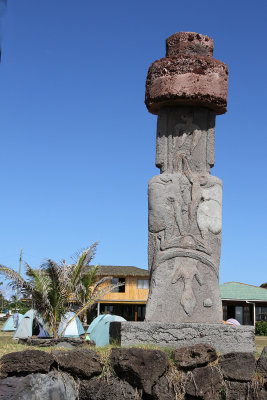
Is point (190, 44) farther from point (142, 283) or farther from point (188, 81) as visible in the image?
point (142, 283)

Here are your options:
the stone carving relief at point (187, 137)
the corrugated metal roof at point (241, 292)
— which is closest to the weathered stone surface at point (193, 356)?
the stone carving relief at point (187, 137)

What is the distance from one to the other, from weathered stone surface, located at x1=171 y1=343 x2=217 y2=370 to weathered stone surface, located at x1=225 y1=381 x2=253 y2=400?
358 mm

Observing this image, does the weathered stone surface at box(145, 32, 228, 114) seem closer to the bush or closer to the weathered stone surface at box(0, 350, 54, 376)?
the weathered stone surface at box(0, 350, 54, 376)

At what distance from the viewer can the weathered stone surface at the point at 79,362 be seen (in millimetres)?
5566

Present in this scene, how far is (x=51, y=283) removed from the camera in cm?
1600

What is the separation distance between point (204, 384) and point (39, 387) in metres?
1.85

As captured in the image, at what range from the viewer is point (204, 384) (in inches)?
230

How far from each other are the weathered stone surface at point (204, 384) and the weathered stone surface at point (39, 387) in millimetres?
1318

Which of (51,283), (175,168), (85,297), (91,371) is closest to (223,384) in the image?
(91,371)

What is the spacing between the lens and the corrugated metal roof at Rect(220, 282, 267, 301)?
32.6 metres

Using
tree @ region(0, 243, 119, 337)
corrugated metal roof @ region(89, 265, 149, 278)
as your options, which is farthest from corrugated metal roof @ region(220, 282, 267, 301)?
tree @ region(0, 243, 119, 337)

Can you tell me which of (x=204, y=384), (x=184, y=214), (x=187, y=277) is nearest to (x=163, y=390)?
(x=204, y=384)

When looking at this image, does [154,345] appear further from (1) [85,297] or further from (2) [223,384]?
(1) [85,297]

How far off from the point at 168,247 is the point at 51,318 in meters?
10.3
